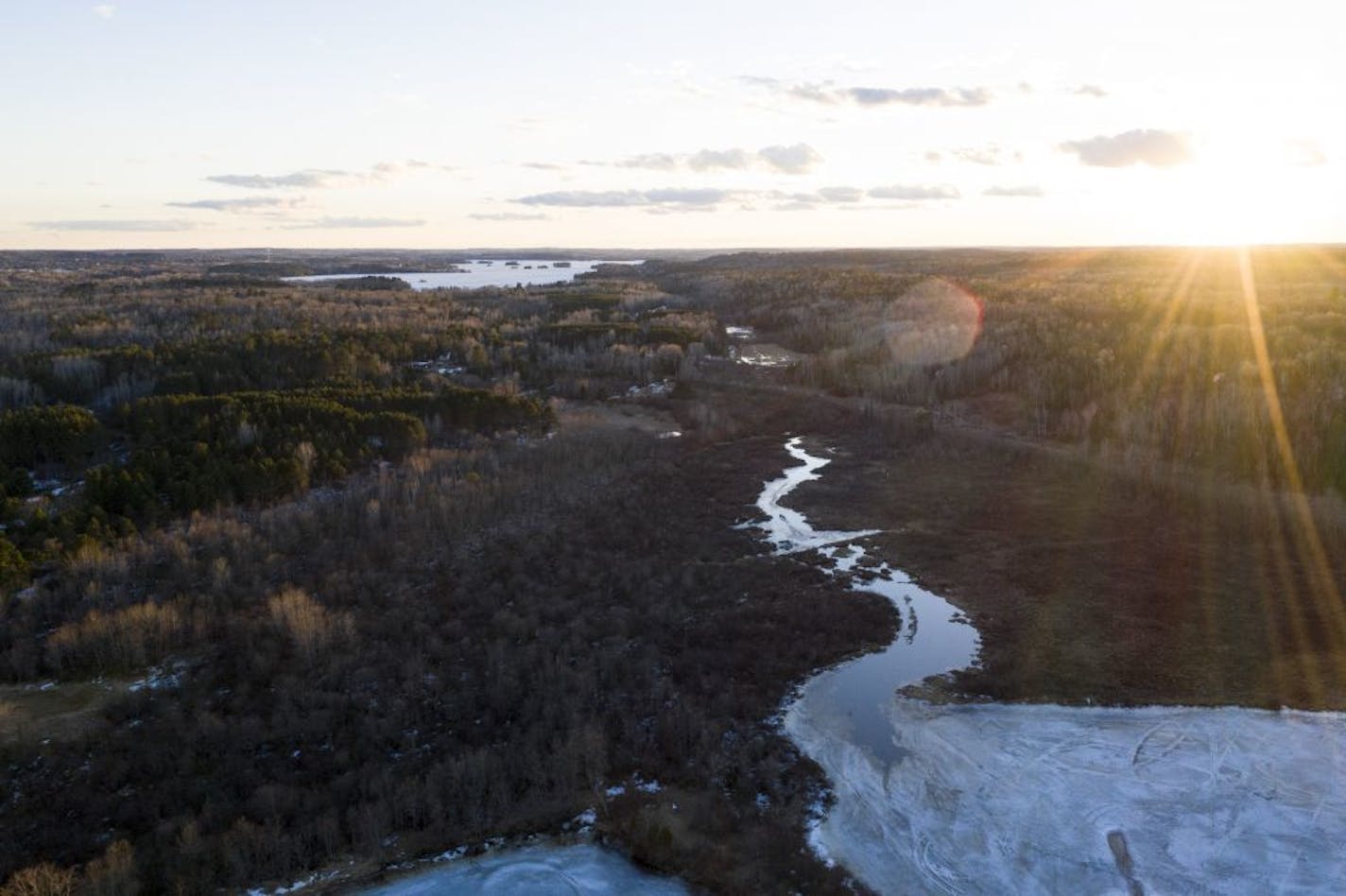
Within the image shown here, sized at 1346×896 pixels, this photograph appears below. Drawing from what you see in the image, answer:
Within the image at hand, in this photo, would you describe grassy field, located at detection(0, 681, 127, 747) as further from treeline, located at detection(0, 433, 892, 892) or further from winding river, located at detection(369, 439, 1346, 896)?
winding river, located at detection(369, 439, 1346, 896)

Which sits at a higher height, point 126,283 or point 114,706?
point 126,283

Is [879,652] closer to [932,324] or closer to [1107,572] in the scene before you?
[1107,572]

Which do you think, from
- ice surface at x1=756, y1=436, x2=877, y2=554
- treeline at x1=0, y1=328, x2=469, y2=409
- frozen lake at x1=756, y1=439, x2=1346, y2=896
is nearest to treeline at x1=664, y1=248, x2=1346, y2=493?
ice surface at x1=756, y1=436, x2=877, y2=554

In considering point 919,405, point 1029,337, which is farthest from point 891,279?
point 919,405

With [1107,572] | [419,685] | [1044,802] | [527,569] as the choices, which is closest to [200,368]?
[527,569]

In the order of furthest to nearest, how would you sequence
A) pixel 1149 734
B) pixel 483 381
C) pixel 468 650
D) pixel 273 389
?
pixel 483 381
pixel 273 389
pixel 468 650
pixel 1149 734

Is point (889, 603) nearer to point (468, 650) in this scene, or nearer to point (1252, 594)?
point (1252, 594)

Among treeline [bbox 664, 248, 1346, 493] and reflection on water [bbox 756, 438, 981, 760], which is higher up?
treeline [bbox 664, 248, 1346, 493]
